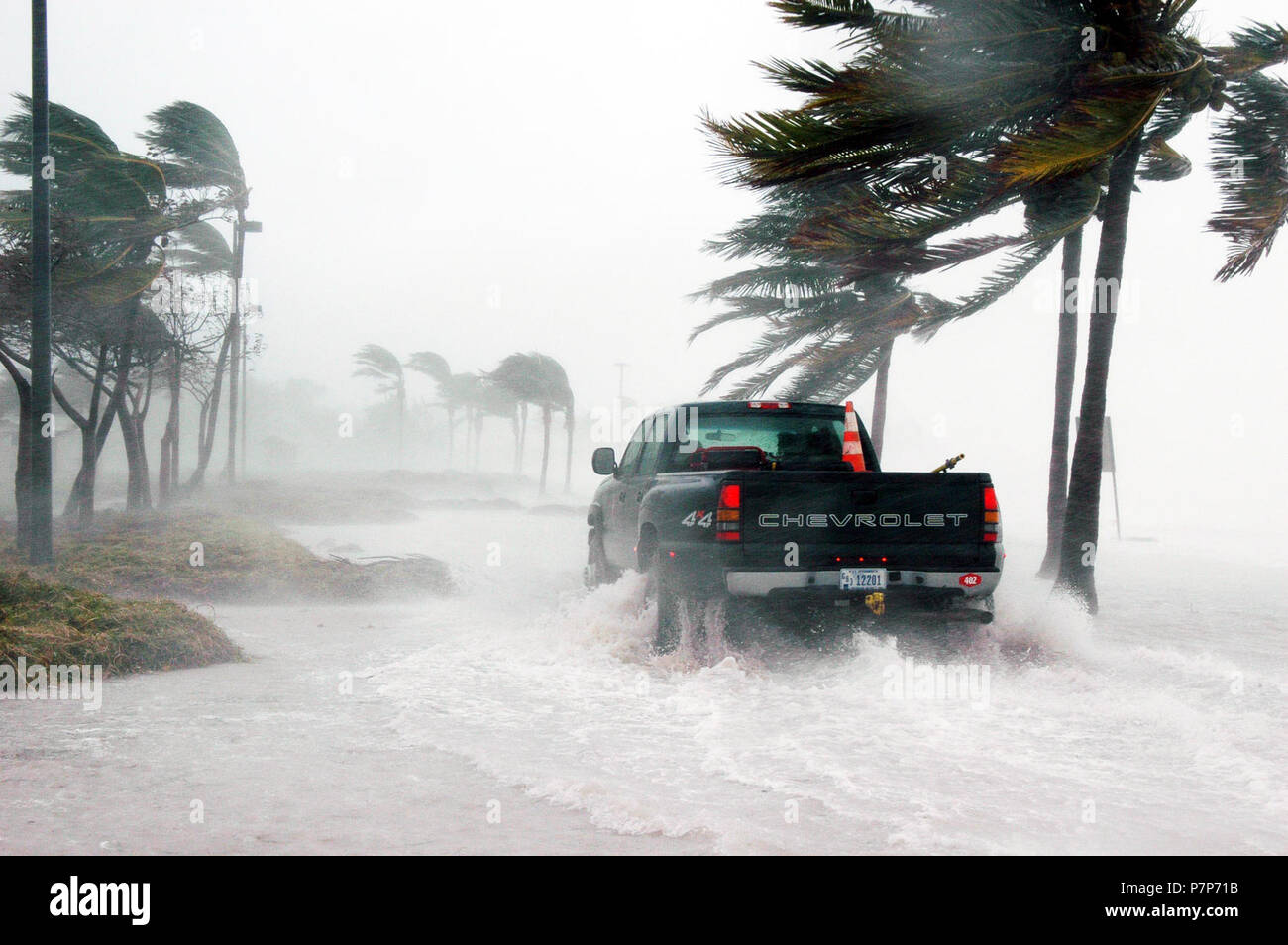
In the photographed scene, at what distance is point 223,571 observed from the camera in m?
14.0

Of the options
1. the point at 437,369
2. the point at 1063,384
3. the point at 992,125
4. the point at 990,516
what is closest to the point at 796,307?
the point at 1063,384

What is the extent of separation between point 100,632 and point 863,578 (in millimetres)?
6005

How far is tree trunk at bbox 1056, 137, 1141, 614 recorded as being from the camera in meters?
11.4

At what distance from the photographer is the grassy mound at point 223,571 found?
42.7ft

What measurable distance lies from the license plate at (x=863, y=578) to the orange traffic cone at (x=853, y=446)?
1696 mm

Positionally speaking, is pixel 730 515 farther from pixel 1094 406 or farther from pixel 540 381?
pixel 540 381

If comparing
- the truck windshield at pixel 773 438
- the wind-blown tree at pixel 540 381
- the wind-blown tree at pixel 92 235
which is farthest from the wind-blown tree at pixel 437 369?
the truck windshield at pixel 773 438

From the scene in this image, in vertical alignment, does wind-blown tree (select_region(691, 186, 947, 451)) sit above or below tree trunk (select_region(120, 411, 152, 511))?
above

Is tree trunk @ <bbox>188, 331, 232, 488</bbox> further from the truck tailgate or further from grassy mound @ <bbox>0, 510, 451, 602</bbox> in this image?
the truck tailgate

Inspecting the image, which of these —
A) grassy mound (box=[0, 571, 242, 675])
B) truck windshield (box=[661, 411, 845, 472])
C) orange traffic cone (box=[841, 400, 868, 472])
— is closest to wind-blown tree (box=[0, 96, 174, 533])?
grassy mound (box=[0, 571, 242, 675])

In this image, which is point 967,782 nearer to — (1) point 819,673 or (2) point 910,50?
(1) point 819,673

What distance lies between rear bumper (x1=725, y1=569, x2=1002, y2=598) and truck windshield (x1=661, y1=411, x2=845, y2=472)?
77.6 inches

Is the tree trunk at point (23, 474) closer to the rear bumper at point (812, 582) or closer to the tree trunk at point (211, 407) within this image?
the tree trunk at point (211, 407)
